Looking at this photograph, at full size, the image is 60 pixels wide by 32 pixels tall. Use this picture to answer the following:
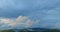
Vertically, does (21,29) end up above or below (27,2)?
below

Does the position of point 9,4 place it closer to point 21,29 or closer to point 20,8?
point 20,8

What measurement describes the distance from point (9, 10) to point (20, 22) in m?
0.24

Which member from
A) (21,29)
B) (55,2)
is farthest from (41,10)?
(21,29)

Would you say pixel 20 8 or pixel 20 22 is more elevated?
pixel 20 8

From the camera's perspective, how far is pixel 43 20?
230 cm

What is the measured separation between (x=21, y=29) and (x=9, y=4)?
0.40 m

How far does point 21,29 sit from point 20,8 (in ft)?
1.00

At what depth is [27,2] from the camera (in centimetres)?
234

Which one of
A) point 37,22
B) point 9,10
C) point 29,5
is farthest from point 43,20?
point 9,10

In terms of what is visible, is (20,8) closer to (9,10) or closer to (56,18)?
(9,10)

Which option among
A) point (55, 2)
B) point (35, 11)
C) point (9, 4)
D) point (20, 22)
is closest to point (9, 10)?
point (9, 4)

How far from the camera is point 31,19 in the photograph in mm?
2279

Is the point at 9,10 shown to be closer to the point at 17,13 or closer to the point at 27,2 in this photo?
the point at 17,13

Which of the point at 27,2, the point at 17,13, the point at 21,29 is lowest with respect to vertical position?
the point at 21,29
